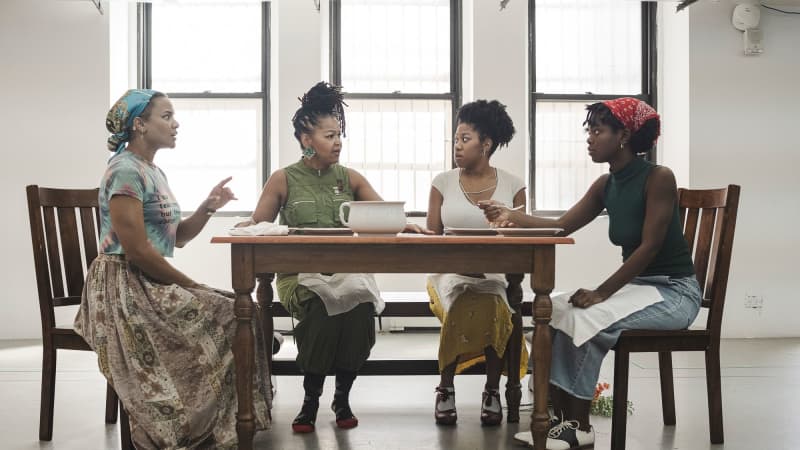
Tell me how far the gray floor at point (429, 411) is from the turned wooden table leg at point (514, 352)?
88 mm

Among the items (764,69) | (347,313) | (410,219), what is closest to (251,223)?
(347,313)

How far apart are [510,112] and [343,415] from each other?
11.6ft

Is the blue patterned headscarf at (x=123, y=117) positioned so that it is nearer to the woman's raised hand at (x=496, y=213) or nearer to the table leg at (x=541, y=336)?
the woman's raised hand at (x=496, y=213)

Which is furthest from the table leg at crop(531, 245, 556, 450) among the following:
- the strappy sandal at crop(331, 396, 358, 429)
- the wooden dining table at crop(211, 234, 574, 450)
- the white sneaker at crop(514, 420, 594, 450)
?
the strappy sandal at crop(331, 396, 358, 429)

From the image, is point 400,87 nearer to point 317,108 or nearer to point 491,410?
point 317,108

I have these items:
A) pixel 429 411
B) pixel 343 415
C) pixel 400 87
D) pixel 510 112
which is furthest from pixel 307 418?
pixel 400 87

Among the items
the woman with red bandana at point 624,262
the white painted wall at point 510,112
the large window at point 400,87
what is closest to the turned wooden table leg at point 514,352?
the woman with red bandana at point 624,262

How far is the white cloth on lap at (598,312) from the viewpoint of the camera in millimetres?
2770

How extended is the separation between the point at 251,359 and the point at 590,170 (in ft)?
15.1

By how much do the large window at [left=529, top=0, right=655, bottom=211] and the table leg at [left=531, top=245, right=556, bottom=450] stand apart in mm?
3949

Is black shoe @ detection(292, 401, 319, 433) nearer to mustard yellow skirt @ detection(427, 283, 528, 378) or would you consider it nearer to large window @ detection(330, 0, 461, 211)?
mustard yellow skirt @ detection(427, 283, 528, 378)

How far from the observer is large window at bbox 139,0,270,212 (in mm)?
6531

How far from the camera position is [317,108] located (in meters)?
3.50

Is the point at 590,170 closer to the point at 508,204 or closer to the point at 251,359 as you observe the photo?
the point at 508,204
